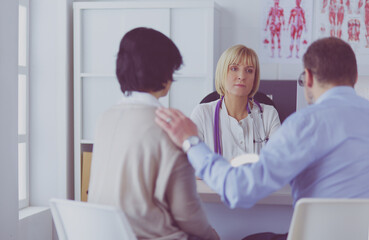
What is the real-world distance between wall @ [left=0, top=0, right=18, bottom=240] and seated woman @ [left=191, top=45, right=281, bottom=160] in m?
1.05

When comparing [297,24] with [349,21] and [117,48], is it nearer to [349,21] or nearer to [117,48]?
[349,21]

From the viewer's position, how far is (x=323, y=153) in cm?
156

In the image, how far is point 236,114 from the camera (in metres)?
3.09

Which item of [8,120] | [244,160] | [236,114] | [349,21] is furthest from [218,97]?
[349,21]

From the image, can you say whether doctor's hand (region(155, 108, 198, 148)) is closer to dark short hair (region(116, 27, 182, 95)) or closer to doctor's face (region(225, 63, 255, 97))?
dark short hair (region(116, 27, 182, 95))

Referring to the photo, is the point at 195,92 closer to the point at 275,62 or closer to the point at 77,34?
the point at 275,62

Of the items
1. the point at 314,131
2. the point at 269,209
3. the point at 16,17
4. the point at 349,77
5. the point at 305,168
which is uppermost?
the point at 16,17

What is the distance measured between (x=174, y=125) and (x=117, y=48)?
9.17 ft

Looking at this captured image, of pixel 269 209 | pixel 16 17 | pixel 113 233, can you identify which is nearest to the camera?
pixel 113 233

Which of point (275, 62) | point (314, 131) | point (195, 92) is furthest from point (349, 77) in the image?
point (275, 62)

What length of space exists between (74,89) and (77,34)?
0.45 m

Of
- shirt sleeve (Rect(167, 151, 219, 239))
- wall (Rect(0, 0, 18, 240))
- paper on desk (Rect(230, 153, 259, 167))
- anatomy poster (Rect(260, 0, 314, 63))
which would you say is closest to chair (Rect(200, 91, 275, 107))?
anatomy poster (Rect(260, 0, 314, 63))

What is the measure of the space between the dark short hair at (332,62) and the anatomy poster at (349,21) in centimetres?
290

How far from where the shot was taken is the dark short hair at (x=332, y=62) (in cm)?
161
